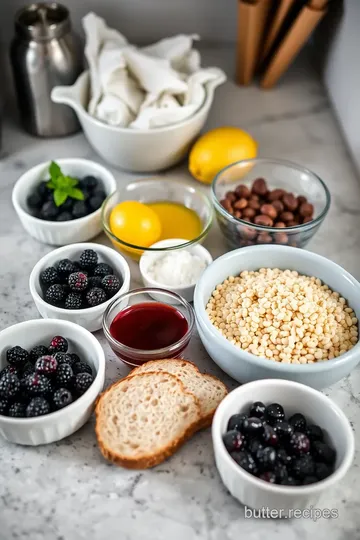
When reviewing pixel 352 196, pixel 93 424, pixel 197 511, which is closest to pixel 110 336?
pixel 93 424

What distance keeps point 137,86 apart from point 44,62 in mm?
242

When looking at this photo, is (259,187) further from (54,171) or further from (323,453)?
(323,453)

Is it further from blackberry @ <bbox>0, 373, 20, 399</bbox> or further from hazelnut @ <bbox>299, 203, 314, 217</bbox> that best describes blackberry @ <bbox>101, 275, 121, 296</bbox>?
hazelnut @ <bbox>299, 203, 314, 217</bbox>

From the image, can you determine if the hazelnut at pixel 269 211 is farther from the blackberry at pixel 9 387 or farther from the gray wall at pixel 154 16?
the gray wall at pixel 154 16

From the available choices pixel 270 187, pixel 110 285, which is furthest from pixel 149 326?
pixel 270 187

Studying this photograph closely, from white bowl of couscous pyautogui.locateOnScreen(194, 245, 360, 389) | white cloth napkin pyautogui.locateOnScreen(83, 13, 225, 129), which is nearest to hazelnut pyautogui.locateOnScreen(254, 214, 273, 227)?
white bowl of couscous pyautogui.locateOnScreen(194, 245, 360, 389)

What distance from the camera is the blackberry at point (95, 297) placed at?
127cm

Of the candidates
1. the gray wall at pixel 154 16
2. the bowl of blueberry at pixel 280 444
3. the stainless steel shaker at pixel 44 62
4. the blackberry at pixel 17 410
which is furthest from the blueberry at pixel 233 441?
the gray wall at pixel 154 16

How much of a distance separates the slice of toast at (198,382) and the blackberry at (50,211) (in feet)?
1.55

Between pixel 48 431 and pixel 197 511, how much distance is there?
11.1 inches

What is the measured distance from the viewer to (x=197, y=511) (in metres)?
1.02

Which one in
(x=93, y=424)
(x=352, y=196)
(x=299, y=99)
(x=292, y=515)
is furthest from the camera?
(x=299, y=99)

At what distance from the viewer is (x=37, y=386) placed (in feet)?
3.54

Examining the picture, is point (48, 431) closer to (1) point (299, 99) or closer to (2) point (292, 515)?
(2) point (292, 515)
